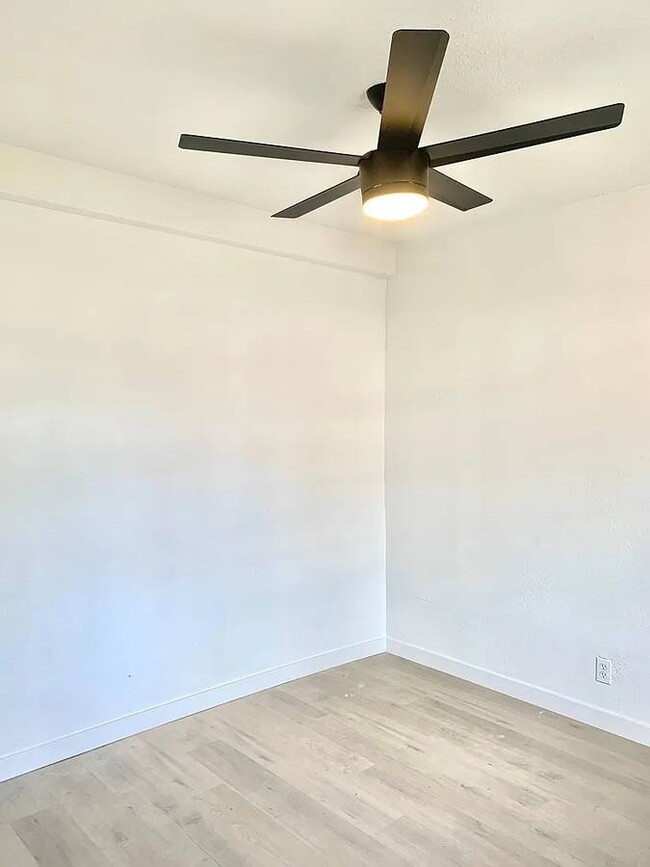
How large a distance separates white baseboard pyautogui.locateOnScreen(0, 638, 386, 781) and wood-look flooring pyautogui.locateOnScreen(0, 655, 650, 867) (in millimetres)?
47

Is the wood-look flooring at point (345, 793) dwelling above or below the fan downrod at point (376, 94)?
below

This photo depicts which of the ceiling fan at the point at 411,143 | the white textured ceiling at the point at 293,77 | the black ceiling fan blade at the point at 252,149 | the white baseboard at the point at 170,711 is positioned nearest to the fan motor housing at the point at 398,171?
the ceiling fan at the point at 411,143

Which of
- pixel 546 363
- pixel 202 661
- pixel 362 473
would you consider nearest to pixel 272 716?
pixel 202 661

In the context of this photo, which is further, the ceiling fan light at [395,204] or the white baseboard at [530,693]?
the white baseboard at [530,693]

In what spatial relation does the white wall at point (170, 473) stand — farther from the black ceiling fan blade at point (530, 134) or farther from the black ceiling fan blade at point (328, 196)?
the black ceiling fan blade at point (530, 134)

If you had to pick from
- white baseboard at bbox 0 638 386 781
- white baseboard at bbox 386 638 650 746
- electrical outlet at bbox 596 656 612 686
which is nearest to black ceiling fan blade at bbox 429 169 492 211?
electrical outlet at bbox 596 656 612 686

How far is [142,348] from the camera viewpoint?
115 inches

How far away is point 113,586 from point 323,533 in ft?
4.00

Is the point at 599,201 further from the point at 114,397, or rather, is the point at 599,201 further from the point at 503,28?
the point at 114,397

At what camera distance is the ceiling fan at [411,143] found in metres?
1.44

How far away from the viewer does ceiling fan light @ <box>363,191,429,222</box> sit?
1829 mm

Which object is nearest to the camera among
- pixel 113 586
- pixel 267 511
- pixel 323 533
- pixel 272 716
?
pixel 113 586

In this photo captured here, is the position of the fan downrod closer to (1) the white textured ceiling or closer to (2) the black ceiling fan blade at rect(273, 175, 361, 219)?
(1) the white textured ceiling

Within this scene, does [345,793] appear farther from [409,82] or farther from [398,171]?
[409,82]
